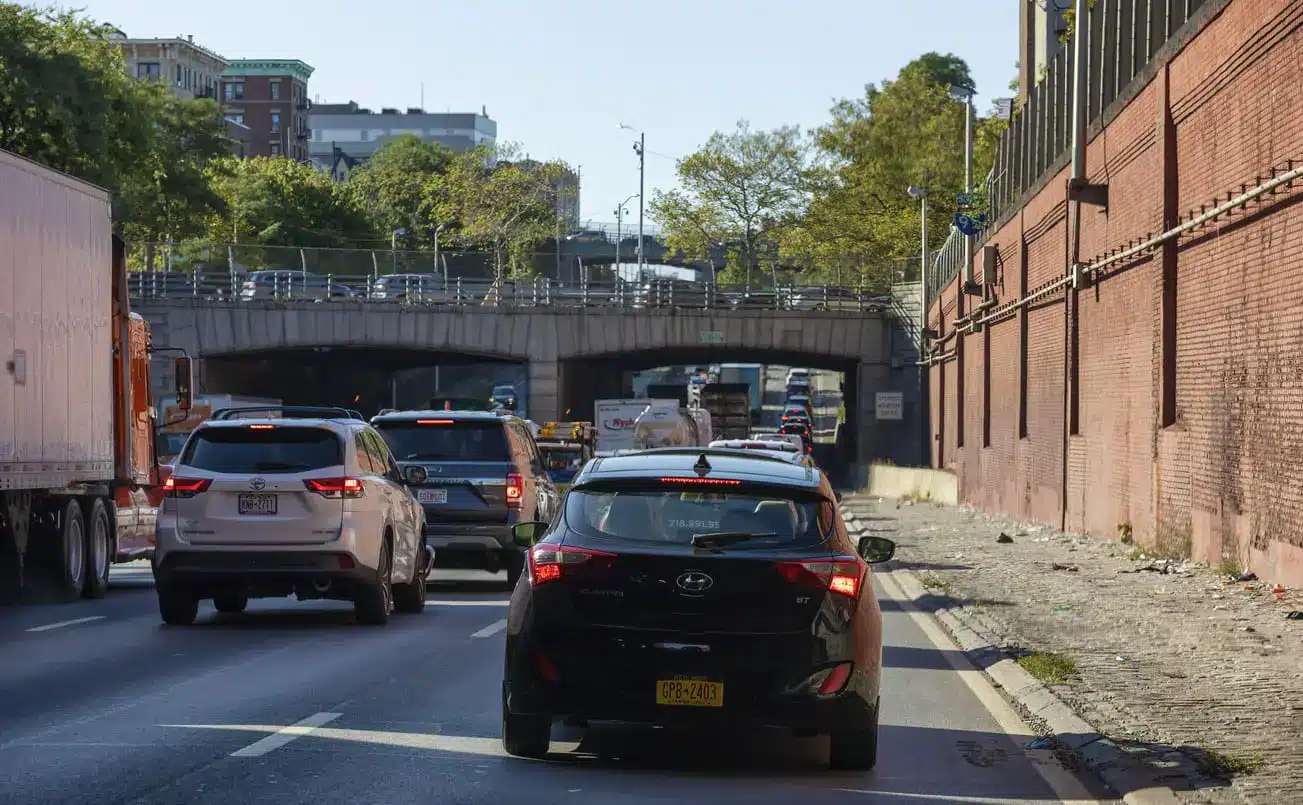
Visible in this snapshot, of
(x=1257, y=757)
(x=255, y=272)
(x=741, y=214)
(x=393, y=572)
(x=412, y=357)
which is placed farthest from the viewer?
(x=741, y=214)

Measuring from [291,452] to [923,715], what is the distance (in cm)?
697

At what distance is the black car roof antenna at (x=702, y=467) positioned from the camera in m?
10.0

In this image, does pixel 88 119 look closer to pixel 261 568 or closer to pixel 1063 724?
pixel 261 568

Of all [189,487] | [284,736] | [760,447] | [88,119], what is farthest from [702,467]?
[88,119]

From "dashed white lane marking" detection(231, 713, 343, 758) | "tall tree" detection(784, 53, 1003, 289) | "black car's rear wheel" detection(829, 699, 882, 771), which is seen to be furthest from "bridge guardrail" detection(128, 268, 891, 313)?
"black car's rear wheel" detection(829, 699, 882, 771)

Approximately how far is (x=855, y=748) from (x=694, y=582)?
3.95 feet

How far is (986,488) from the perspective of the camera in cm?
4566

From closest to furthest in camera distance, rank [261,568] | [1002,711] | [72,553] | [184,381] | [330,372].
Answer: [1002,711], [261,568], [72,553], [184,381], [330,372]

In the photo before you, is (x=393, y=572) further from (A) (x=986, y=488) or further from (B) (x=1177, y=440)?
(A) (x=986, y=488)

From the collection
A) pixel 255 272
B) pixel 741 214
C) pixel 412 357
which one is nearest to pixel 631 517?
pixel 255 272

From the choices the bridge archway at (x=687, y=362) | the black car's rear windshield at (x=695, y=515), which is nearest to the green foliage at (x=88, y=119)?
the bridge archway at (x=687, y=362)

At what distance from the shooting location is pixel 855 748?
9836 mm

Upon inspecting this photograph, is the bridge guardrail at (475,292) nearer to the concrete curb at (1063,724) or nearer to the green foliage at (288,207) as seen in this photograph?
the green foliage at (288,207)

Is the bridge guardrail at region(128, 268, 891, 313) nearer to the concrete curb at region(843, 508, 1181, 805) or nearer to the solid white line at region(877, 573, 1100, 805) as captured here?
the solid white line at region(877, 573, 1100, 805)
